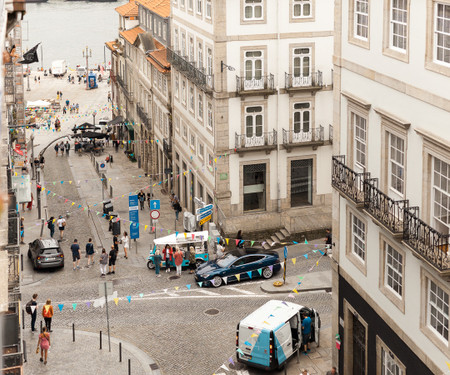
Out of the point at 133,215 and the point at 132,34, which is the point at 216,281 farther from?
the point at 132,34

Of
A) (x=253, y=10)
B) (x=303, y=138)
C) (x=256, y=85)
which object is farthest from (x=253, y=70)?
(x=303, y=138)

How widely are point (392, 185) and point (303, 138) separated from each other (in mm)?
24705

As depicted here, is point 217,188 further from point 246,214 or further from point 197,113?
point 197,113

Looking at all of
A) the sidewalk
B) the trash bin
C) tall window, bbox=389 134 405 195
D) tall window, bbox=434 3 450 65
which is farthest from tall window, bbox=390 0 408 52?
the trash bin

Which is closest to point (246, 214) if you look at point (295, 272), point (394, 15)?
point (295, 272)

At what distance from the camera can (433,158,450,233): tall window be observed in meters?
Answer: 21.6

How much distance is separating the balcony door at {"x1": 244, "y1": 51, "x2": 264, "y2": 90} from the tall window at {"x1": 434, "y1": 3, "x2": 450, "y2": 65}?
87.3ft

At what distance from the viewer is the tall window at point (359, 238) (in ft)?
90.7

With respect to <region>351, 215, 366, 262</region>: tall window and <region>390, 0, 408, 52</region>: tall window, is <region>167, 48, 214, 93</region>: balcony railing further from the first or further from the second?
<region>390, 0, 408, 52</region>: tall window

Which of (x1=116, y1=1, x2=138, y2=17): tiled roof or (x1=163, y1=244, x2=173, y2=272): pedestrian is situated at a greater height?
(x1=116, y1=1, x2=138, y2=17): tiled roof

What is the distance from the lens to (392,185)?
24797 millimetres

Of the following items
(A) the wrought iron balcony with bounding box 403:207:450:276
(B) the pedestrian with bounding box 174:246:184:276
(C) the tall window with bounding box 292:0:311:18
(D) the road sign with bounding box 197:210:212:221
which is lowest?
(B) the pedestrian with bounding box 174:246:184:276

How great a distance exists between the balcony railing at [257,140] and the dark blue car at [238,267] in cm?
789

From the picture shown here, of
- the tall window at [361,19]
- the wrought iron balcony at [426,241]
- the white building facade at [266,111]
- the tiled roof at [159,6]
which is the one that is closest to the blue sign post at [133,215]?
the white building facade at [266,111]
